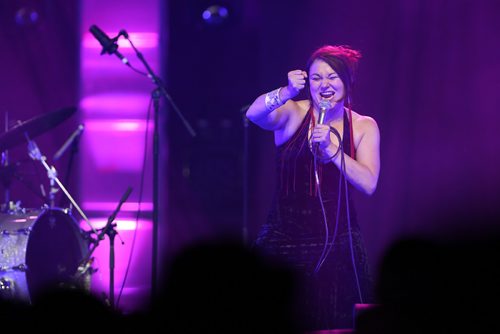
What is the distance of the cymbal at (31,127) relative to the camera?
375cm

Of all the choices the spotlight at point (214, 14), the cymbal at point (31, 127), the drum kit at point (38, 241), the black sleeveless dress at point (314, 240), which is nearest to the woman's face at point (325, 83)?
the black sleeveless dress at point (314, 240)

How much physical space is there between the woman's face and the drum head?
7.45ft

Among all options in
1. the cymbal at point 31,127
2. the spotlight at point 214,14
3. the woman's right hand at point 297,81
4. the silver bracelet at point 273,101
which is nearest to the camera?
the woman's right hand at point 297,81

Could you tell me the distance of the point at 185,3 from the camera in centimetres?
543

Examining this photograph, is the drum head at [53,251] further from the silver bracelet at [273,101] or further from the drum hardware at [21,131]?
the silver bracelet at [273,101]

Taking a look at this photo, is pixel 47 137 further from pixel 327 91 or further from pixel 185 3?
pixel 327 91

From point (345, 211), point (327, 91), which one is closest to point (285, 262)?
point (345, 211)

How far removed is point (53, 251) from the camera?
4.38m

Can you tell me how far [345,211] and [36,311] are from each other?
1460 millimetres

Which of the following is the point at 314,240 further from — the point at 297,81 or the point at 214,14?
the point at 214,14

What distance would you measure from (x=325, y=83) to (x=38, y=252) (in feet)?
8.32

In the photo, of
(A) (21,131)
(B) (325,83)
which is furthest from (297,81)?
(A) (21,131)

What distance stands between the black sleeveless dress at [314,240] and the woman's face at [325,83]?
0.44 feet

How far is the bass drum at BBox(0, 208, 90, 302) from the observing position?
387 cm
